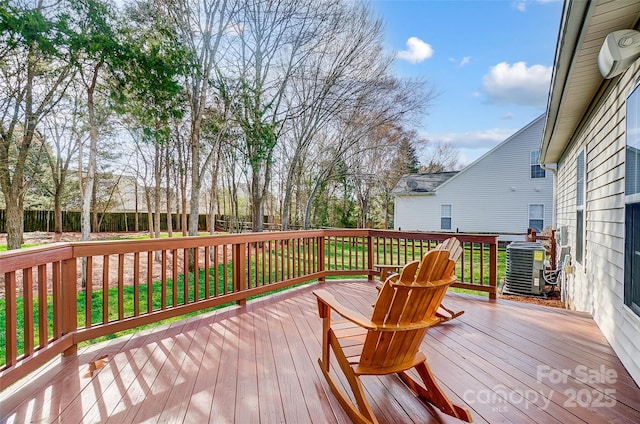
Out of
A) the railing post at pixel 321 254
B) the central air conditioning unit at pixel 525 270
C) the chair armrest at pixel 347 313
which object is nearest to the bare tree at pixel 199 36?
the railing post at pixel 321 254

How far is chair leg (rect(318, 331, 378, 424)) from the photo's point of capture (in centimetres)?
164

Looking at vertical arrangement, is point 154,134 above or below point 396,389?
above

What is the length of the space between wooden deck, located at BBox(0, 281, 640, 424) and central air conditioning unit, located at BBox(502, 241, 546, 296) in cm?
292

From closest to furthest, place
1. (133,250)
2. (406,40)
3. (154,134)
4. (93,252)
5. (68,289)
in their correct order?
(68,289) → (93,252) → (133,250) → (154,134) → (406,40)

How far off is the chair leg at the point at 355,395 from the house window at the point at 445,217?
14.2 meters

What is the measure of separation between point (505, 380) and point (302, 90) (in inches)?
367

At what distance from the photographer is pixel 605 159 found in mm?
3074

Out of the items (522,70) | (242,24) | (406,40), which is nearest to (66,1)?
(242,24)

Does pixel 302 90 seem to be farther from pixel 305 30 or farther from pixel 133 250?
pixel 133 250

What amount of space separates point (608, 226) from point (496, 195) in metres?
12.2

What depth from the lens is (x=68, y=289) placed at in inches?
95.9

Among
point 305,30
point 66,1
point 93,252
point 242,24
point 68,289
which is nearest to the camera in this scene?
point 68,289

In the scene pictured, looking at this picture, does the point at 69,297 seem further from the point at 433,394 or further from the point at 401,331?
the point at 433,394

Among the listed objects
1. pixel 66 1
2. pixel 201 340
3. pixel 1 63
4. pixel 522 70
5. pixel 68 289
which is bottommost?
pixel 201 340
